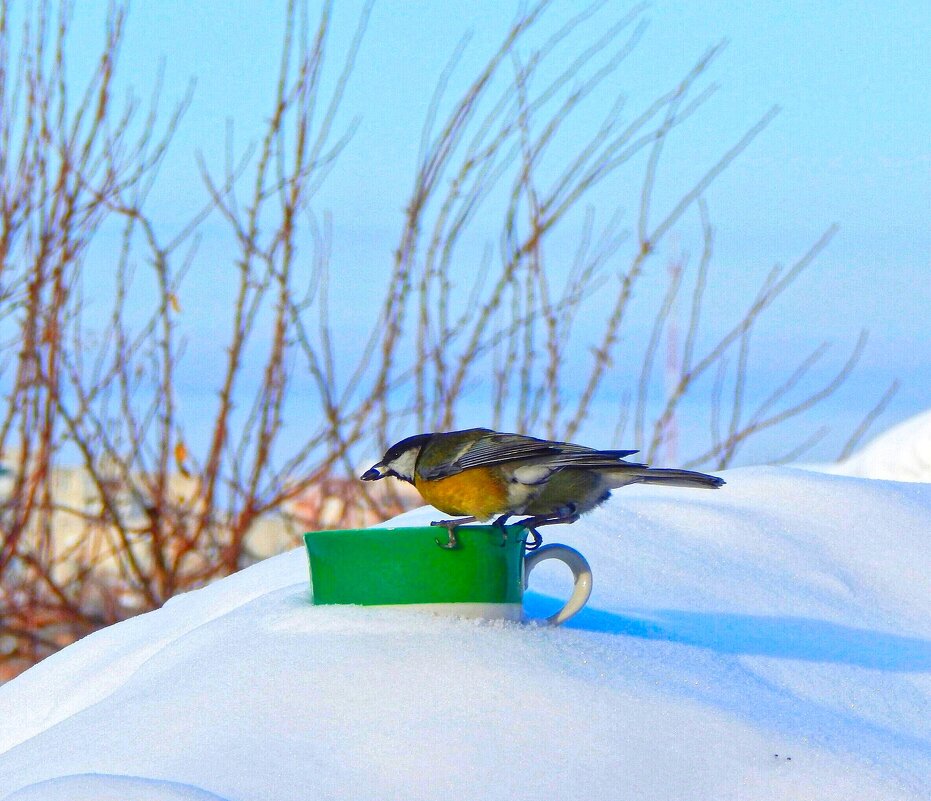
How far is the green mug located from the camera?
168cm

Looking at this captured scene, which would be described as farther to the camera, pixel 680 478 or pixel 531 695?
pixel 680 478

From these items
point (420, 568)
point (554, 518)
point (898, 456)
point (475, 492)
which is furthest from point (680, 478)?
point (898, 456)

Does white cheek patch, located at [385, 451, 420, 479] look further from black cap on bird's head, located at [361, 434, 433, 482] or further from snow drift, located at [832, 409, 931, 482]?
snow drift, located at [832, 409, 931, 482]

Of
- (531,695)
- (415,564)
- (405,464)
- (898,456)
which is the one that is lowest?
(898,456)

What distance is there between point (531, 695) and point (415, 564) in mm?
321

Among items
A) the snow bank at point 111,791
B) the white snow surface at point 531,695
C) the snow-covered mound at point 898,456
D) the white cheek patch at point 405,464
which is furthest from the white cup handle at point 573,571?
the snow-covered mound at point 898,456

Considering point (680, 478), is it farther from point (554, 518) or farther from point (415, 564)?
point (415, 564)

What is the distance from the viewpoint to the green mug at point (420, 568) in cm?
168

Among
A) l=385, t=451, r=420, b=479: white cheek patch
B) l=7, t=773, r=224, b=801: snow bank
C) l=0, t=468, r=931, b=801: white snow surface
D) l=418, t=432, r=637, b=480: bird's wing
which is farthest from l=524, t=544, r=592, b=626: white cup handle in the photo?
l=7, t=773, r=224, b=801: snow bank

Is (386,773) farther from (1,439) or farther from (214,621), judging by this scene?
(1,439)

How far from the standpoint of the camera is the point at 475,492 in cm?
179

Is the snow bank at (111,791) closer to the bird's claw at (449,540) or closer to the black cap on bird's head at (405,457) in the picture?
the bird's claw at (449,540)

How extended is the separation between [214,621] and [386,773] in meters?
0.74

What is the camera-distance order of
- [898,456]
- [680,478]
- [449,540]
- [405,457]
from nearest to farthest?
[449,540]
[680,478]
[405,457]
[898,456]
